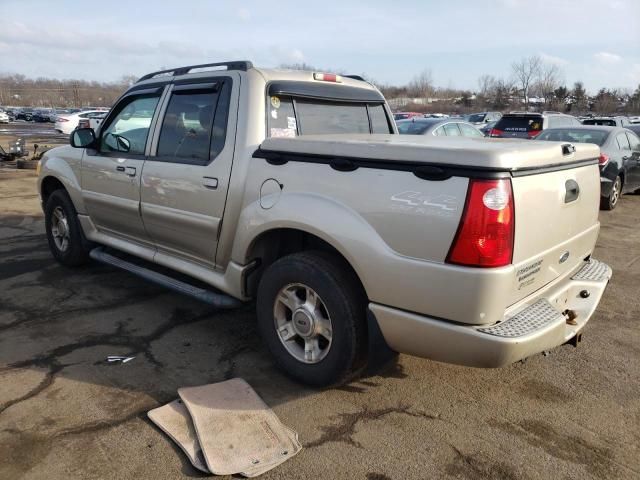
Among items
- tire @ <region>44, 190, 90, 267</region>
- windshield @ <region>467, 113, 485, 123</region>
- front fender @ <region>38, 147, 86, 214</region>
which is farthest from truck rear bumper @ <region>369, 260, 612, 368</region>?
windshield @ <region>467, 113, 485, 123</region>

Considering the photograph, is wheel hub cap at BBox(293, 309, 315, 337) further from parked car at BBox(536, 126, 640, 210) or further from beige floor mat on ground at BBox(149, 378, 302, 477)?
parked car at BBox(536, 126, 640, 210)

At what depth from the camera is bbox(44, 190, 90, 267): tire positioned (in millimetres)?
5191

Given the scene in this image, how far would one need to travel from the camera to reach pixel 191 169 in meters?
3.68

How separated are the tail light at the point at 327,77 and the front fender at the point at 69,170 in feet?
8.15

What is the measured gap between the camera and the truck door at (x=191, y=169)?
353cm

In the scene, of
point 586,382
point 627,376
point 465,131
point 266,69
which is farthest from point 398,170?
point 465,131

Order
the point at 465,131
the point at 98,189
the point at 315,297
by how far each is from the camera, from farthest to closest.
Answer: the point at 465,131, the point at 98,189, the point at 315,297

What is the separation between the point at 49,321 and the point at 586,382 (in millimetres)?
4047

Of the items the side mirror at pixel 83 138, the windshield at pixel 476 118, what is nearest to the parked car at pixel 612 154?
the side mirror at pixel 83 138

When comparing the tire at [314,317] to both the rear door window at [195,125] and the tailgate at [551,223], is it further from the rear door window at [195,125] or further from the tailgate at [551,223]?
the rear door window at [195,125]

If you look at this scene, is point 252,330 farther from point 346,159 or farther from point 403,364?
point 346,159

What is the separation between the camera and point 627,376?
3445mm

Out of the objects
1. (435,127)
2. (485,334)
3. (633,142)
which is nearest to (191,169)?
(485,334)

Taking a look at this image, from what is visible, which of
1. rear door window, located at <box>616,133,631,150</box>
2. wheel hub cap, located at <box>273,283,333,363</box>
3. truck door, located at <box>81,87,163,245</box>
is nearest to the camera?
wheel hub cap, located at <box>273,283,333,363</box>
